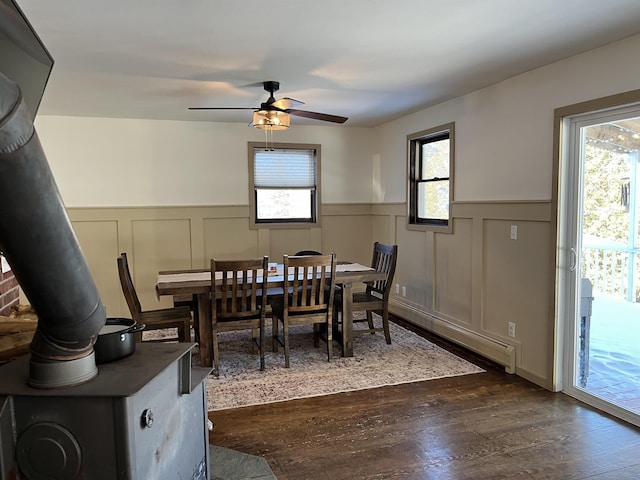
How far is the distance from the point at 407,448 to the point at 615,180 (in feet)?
6.91

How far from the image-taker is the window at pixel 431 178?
4.63 meters

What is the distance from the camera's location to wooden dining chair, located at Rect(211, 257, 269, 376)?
139 inches

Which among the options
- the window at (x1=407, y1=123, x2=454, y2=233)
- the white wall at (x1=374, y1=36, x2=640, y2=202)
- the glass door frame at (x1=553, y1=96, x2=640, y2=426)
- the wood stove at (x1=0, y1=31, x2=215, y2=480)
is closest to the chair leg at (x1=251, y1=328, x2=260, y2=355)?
the window at (x1=407, y1=123, x2=454, y2=233)

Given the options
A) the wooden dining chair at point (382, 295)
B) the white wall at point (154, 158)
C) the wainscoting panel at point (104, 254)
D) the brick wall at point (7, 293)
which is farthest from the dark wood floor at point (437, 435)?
the white wall at point (154, 158)

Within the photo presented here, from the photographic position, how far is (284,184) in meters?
5.74

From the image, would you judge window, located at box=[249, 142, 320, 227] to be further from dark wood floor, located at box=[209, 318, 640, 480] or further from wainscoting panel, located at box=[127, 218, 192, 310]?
dark wood floor, located at box=[209, 318, 640, 480]

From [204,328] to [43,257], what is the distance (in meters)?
2.52

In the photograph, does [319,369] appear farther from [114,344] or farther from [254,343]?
[114,344]

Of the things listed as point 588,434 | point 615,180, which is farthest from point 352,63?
point 588,434

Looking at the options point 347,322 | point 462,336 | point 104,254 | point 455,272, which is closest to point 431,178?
point 455,272

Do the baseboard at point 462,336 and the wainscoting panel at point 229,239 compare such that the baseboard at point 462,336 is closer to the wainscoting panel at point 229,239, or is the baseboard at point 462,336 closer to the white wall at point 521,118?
the white wall at point 521,118

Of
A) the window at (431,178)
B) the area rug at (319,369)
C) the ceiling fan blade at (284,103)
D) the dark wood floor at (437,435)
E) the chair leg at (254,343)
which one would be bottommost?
the dark wood floor at (437,435)

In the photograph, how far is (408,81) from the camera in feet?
12.2

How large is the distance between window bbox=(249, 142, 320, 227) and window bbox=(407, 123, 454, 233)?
125 cm
